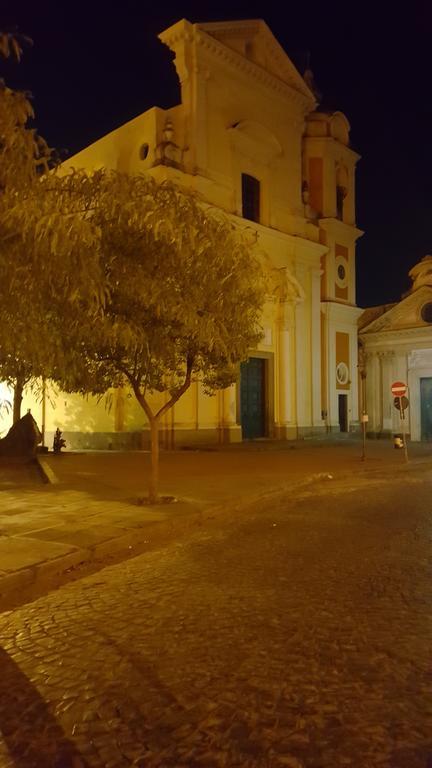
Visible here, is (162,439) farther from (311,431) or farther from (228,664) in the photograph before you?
(228,664)

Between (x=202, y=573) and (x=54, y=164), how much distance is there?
4673mm

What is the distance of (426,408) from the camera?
1350 inches

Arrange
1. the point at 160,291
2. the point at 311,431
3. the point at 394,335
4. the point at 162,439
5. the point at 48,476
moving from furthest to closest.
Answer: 1. the point at 394,335
2. the point at 311,431
3. the point at 162,439
4. the point at 48,476
5. the point at 160,291

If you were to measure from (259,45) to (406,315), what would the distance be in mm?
14900

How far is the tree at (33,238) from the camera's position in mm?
6133

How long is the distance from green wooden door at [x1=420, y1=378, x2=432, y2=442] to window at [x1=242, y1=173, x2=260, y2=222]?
41.7 feet

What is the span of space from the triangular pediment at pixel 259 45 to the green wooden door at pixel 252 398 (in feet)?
41.8

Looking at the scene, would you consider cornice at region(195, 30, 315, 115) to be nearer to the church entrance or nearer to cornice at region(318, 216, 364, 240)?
cornice at region(318, 216, 364, 240)

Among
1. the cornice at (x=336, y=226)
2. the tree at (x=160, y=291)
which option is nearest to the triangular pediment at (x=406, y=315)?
the cornice at (x=336, y=226)

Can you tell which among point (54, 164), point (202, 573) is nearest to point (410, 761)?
point (202, 573)

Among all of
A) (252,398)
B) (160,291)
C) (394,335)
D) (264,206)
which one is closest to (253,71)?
(264,206)

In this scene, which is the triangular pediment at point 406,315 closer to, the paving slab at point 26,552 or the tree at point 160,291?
the tree at point 160,291

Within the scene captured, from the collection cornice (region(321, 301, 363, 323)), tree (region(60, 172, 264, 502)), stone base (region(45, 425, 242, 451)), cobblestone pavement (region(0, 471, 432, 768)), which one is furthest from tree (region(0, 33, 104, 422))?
cornice (region(321, 301, 363, 323))

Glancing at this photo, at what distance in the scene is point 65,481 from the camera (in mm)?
14555
